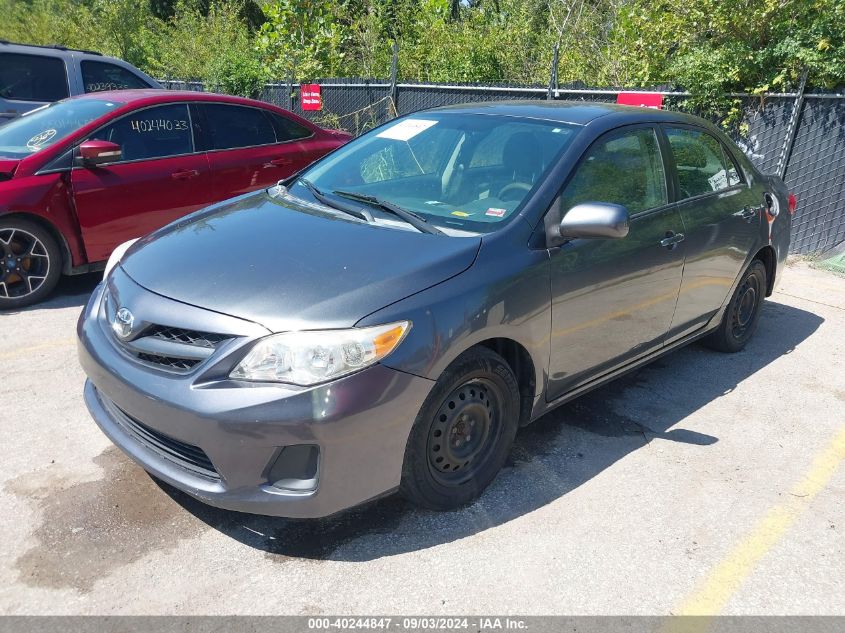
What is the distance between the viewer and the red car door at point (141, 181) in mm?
5480

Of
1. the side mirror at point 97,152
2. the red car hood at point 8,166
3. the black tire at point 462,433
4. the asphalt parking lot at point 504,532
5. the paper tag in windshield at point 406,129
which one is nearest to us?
the asphalt parking lot at point 504,532

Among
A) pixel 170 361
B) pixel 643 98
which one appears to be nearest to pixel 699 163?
pixel 170 361

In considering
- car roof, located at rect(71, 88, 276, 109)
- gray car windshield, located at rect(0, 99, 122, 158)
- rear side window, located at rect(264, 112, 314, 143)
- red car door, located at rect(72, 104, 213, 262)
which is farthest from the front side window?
gray car windshield, located at rect(0, 99, 122, 158)

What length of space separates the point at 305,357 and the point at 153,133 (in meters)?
4.16

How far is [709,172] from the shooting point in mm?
4461

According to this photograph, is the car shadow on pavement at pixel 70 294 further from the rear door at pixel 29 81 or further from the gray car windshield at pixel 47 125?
the rear door at pixel 29 81

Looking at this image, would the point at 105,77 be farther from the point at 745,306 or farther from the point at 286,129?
the point at 745,306

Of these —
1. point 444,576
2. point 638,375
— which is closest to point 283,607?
point 444,576

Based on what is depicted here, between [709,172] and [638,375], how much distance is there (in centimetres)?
137

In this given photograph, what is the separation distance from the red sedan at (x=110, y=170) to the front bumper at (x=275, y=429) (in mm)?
3185

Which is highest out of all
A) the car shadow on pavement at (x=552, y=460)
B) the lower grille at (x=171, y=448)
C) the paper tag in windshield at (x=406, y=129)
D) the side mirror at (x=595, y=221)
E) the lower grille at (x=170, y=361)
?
the paper tag in windshield at (x=406, y=129)

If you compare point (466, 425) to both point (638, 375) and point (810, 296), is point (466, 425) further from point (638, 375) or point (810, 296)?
point (810, 296)

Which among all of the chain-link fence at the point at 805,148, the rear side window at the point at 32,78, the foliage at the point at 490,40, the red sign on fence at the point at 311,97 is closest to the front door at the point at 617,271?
the chain-link fence at the point at 805,148

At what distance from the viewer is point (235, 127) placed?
6398 mm
